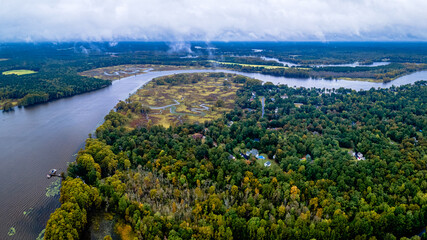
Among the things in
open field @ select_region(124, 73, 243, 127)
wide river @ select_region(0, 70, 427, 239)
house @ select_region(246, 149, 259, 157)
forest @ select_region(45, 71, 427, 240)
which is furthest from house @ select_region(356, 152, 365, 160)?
wide river @ select_region(0, 70, 427, 239)

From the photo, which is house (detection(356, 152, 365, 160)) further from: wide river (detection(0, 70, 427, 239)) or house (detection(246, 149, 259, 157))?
wide river (detection(0, 70, 427, 239))

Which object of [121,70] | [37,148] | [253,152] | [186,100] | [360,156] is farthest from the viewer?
[121,70]

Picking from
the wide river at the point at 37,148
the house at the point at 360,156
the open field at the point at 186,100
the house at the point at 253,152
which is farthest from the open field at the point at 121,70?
the house at the point at 360,156

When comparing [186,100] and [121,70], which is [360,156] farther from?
[121,70]

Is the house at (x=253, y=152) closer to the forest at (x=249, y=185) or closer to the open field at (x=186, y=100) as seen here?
the forest at (x=249, y=185)

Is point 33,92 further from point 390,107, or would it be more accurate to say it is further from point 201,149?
point 390,107

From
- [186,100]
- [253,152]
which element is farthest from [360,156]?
[186,100]

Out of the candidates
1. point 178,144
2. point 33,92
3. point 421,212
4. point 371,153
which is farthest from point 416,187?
point 33,92
